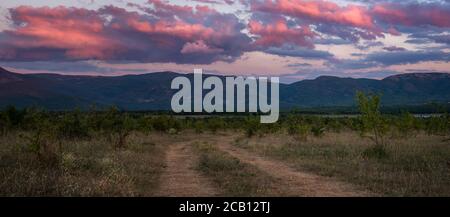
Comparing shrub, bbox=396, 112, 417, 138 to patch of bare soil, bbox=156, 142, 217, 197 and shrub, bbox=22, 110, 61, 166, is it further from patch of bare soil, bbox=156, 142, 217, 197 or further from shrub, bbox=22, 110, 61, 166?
shrub, bbox=22, 110, 61, 166

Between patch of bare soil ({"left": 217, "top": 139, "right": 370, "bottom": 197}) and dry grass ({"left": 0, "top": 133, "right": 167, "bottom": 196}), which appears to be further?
patch of bare soil ({"left": 217, "top": 139, "right": 370, "bottom": 197})

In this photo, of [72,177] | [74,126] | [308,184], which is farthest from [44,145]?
[74,126]

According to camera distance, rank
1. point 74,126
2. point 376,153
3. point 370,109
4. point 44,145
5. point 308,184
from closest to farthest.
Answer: point 308,184, point 44,145, point 376,153, point 370,109, point 74,126

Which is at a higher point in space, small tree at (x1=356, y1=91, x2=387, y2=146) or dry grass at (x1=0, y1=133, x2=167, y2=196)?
small tree at (x1=356, y1=91, x2=387, y2=146)

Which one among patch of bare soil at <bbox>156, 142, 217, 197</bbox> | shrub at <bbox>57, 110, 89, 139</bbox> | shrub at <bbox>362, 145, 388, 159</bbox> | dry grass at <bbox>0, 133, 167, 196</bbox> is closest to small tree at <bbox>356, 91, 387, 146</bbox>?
shrub at <bbox>362, 145, 388, 159</bbox>

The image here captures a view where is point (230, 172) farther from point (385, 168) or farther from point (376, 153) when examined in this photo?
point (376, 153)

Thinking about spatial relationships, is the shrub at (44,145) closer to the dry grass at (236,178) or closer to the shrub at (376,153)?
the dry grass at (236,178)

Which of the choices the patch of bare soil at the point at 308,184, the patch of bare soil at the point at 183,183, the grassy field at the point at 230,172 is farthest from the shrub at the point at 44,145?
the patch of bare soil at the point at 308,184

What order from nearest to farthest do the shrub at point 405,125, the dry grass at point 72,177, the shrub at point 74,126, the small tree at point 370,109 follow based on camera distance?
1. the dry grass at point 72,177
2. the small tree at point 370,109
3. the shrub at point 74,126
4. the shrub at point 405,125

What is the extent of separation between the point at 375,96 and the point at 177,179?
13.6 metres

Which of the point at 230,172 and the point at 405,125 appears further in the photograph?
the point at 405,125

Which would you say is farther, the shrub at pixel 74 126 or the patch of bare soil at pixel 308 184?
the shrub at pixel 74 126
